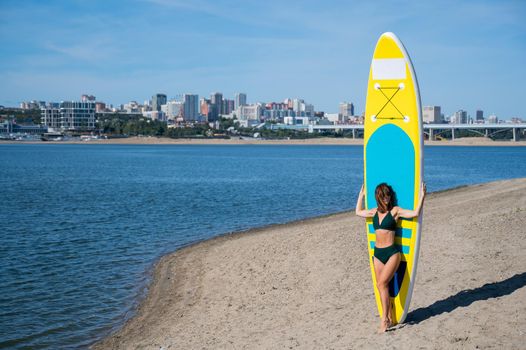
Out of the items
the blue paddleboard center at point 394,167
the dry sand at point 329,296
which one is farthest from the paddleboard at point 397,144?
the dry sand at point 329,296

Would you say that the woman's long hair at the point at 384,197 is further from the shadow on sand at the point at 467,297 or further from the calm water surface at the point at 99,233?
the calm water surface at the point at 99,233

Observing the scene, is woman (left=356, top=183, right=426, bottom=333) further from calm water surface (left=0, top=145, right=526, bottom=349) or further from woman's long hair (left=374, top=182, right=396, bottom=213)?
calm water surface (left=0, top=145, right=526, bottom=349)

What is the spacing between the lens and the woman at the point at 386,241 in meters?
8.02

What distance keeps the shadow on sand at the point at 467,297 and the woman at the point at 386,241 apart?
1.70ft

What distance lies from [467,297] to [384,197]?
213cm

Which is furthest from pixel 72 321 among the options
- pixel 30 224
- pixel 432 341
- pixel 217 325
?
pixel 30 224

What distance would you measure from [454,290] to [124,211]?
20264 millimetres

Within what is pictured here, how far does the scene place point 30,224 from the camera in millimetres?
23109

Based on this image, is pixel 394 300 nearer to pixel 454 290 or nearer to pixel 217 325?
pixel 454 290

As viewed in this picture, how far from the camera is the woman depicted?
26.3 feet

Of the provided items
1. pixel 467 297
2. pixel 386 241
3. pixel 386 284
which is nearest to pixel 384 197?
pixel 386 241

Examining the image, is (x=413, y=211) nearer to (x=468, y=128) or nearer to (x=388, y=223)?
(x=388, y=223)

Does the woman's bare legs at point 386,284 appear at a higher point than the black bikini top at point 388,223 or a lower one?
lower

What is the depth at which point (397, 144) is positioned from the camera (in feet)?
27.8
